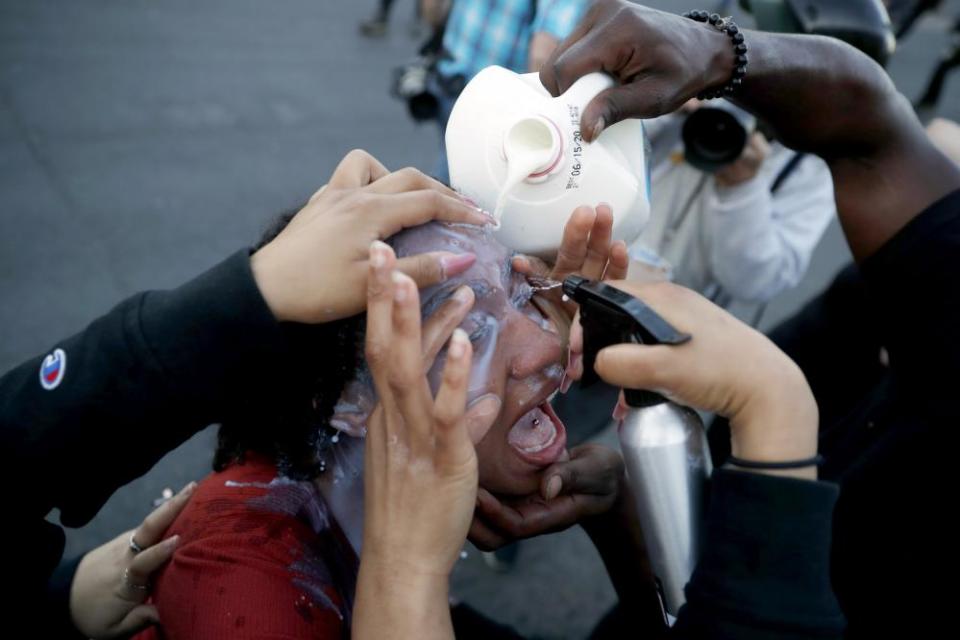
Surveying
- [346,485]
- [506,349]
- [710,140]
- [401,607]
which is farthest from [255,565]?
[710,140]

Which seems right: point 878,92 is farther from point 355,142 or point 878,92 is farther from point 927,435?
point 355,142

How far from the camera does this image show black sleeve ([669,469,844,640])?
87 cm

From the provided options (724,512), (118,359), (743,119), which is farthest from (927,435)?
(118,359)

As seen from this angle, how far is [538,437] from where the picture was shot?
142 centimetres

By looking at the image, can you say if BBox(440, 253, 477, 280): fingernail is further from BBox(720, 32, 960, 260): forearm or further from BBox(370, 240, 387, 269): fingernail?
BBox(720, 32, 960, 260): forearm

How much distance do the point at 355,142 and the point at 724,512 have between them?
4.48 meters

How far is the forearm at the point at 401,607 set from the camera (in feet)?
3.12

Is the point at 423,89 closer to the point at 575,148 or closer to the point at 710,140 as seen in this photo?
the point at 710,140

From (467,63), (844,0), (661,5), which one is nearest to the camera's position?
(844,0)

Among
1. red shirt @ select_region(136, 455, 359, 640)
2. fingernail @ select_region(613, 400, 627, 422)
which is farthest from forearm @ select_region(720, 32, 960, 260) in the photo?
red shirt @ select_region(136, 455, 359, 640)

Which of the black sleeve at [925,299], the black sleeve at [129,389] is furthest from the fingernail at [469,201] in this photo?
the black sleeve at [925,299]

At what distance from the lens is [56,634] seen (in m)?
1.27

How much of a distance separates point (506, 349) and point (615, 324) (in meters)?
0.34

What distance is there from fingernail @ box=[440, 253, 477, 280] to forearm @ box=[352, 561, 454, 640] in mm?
411
